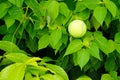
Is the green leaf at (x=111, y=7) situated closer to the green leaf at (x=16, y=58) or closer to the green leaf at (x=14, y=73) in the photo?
the green leaf at (x=16, y=58)

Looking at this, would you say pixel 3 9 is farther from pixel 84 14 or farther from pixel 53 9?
pixel 84 14

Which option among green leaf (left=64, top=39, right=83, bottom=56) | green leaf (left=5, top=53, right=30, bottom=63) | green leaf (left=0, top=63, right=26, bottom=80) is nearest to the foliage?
green leaf (left=64, top=39, right=83, bottom=56)

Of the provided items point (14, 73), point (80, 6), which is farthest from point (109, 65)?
point (14, 73)

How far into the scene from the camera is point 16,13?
1.46 meters

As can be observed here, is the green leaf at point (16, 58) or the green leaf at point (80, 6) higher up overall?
the green leaf at point (80, 6)

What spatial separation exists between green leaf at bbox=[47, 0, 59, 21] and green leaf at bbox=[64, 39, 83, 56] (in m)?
0.13

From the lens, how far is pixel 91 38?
4.74ft

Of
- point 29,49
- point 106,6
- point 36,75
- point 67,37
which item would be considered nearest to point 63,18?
point 67,37

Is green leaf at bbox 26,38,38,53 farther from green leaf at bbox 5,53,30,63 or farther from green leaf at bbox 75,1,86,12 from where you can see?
green leaf at bbox 5,53,30,63

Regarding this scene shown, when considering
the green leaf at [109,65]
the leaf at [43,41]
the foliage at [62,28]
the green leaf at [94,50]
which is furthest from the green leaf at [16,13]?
the green leaf at [109,65]

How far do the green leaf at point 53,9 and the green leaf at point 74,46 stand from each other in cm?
13

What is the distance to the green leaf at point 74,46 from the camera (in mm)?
1353

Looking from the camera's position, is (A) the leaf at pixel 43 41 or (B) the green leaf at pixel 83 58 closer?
(B) the green leaf at pixel 83 58

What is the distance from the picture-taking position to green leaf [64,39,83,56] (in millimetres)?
1353
